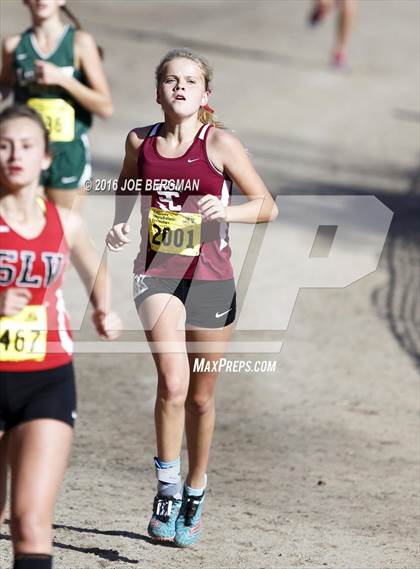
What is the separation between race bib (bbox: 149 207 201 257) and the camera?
5859 millimetres

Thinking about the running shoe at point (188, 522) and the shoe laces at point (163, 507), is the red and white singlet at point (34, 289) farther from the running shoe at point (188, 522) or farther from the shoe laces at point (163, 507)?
the running shoe at point (188, 522)

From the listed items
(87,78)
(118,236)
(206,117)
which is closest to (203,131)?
(206,117)

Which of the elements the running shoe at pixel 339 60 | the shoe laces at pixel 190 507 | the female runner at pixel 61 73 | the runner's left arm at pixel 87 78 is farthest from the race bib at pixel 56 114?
the running shoe at pixel 339 60

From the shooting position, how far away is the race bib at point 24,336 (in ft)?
15.3

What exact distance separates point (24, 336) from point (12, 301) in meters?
0.16

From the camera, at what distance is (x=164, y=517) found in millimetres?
6191

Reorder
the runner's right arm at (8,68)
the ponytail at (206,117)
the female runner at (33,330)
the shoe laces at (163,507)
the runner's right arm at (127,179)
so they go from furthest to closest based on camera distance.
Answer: the runner's right arm at (8,68)
the shoe laces at (163,507)
the ponytail at (206,117)
the runner's right arm at (127,179)
the female runner at (33,330)

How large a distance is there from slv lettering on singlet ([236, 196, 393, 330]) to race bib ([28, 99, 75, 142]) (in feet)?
8.70

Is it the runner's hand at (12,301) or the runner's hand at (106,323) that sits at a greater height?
the runner's hand at (12,301)

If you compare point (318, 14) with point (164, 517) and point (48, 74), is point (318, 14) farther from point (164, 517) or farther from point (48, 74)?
point (164, 517)

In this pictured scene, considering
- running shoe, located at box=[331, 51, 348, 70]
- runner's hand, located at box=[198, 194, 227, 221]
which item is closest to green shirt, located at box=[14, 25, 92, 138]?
runner's hand, located at box=[198, 194, 227, 221]

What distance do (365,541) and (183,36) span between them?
16.8 m

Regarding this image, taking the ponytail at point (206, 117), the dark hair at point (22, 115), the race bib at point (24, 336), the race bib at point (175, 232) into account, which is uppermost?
the dark hair at point (22, 115)

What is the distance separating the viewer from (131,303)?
1101cm
